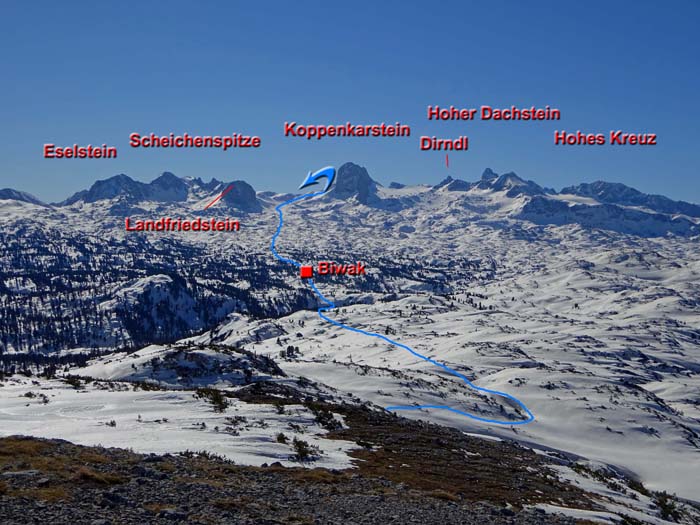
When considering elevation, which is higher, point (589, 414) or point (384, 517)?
point (384, 517)

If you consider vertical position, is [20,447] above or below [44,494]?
below

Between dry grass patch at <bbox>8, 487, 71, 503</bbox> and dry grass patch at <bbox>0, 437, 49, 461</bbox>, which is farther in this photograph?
dry grass patch at <bbox>0, 437, 49, 461</bbox>

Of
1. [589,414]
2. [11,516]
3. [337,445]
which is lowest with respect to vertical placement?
[589,414]

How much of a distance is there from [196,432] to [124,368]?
56.2 meters

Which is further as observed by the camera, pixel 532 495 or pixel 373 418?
pixel 373 418

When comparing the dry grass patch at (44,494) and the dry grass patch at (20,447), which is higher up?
the dry grass patch at (44,494)

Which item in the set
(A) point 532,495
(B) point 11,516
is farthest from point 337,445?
(B) point 11,516

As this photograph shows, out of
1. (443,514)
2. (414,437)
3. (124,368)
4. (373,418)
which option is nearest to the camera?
(443,514)

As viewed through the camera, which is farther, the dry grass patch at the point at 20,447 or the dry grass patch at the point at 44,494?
the dry grass patch at the point at 20,447

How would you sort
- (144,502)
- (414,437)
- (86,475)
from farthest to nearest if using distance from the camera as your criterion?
(414,437), (86,475), (144,502)

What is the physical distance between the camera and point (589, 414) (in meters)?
127

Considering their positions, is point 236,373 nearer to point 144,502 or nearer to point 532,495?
point 532,495

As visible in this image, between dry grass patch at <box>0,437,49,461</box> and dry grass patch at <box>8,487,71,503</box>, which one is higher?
dry grass patch at <box>8,487,71,503</box>

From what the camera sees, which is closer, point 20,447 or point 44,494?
Answer: point 44,494
